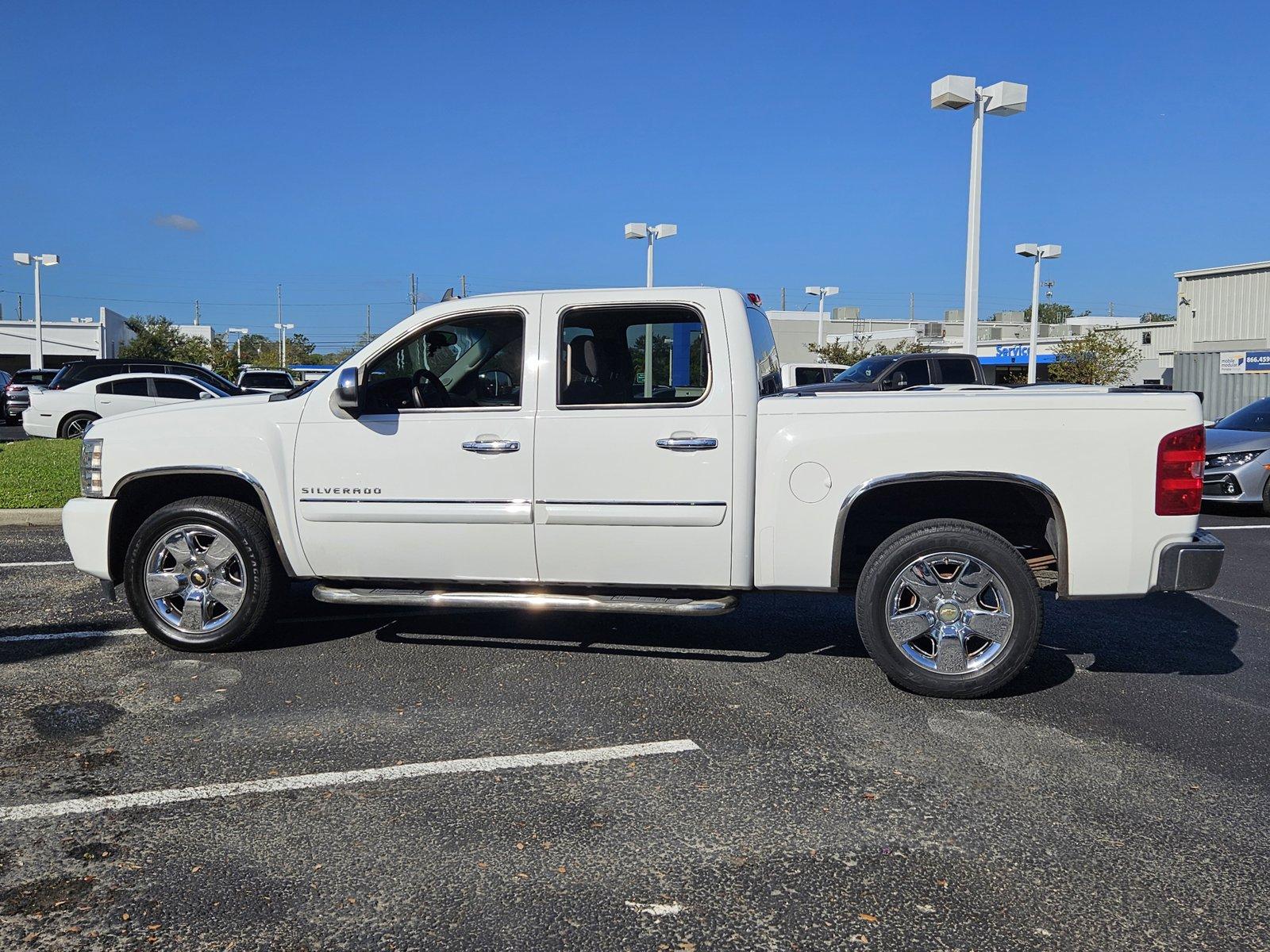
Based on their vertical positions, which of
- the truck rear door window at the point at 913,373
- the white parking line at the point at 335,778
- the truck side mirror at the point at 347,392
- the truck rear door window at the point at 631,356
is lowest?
the white parking line at the point at 335,778

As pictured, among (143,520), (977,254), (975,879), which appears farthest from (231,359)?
(975,879)

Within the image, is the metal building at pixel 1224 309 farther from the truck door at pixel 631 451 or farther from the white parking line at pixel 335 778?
the white parking line at pixel 335 778

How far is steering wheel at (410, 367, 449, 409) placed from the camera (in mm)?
5691

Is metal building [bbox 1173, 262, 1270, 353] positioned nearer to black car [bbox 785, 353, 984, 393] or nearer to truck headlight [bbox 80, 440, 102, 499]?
black car [bbox 785, 353, 984, 393]

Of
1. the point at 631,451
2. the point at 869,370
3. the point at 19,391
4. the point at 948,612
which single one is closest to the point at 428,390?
the point at 631,451

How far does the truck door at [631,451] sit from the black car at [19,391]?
23.9 m

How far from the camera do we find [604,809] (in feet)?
12.7

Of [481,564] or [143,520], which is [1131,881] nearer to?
[481,564]

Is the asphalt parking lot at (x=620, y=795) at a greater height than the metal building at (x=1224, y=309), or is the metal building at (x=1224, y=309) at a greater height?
the metal building at (x=1224, y=309)

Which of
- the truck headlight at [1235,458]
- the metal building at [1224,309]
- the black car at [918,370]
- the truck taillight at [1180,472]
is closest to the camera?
the truck taillight at [1180,472]

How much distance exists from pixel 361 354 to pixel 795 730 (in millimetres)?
2911

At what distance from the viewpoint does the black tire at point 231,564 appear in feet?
19.0

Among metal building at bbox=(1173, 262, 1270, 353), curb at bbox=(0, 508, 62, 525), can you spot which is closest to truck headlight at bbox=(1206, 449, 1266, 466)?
curb at bbox=(0, 508, 62, 525)

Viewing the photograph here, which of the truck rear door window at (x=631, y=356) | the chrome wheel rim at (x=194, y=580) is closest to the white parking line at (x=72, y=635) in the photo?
the chrome wheel rim at (x=194, y=580)
